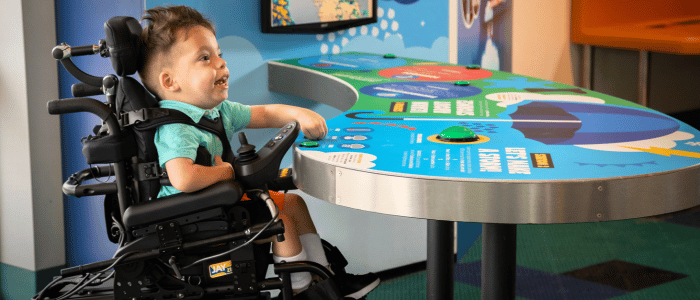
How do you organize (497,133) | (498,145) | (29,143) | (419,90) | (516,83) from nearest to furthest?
(498,145)
(497,133)
(419,90)
(516,83)
(29,143)

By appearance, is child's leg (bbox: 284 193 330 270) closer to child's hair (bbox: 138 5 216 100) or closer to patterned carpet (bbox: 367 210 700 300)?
child's hair (bbox: 138 5 216 100)

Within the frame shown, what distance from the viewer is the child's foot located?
4.75 ft

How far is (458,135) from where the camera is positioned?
133cm

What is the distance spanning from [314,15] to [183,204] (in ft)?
4.23

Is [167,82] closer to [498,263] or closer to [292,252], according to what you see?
[292,252]

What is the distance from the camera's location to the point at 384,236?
2.72 metres

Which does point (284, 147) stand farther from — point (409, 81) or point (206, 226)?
point (409, 81)

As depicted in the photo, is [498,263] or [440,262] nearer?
[498,263]

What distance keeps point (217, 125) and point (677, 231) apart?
2.47m

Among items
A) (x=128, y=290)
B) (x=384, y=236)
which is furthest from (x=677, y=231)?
(x=128, y=290)

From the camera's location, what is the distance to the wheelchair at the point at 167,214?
1.31 m

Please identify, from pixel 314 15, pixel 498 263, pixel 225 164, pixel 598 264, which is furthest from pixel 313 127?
pixel 598 264

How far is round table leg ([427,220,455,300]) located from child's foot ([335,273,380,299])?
17.2 inches

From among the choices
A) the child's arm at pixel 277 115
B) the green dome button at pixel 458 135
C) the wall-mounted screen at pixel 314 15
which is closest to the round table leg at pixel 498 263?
the green dome button at pixel 458 135
